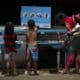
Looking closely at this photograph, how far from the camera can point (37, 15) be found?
15609 millimetres

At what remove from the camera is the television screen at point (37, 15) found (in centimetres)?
1555

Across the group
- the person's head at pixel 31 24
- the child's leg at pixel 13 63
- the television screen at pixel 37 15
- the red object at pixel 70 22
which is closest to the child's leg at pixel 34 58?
the child's leg at pixel 13 63

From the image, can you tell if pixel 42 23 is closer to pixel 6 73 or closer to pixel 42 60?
pixel 42 60

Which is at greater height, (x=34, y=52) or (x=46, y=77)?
(x=34, y=52)

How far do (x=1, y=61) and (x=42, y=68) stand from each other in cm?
133

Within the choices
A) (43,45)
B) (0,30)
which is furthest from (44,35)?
(0,30)

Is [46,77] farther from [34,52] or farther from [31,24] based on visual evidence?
[31,24]

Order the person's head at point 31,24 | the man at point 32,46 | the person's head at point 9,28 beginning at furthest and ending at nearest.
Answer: the man at point 32,46 < the person's head at point 31,24 < the person's head at point 9,28

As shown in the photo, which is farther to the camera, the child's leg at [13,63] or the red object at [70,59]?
the red object at [70,59]

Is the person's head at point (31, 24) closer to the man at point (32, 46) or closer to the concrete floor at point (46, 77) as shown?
the man at point (32, 46)

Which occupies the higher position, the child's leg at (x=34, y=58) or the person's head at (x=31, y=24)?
the person's head at (x=31, y=24)

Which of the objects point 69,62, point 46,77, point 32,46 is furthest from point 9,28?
point 69,62

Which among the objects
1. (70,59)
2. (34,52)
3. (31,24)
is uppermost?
(31,24)

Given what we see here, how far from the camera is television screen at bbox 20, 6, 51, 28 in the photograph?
51.0 feet
